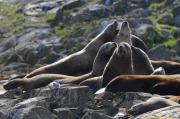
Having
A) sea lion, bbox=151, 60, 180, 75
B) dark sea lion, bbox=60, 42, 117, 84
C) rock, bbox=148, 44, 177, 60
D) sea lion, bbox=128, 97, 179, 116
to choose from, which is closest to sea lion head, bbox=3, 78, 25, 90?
dark sea lion, bbox=60, 42, 117, 84

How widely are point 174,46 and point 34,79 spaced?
34.4 m

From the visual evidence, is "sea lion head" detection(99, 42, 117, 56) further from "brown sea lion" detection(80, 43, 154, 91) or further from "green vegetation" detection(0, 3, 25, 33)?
"green vegetation" detection(0, 3, 25, 33)

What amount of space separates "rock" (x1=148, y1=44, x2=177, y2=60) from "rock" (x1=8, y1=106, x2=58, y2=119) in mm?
32492

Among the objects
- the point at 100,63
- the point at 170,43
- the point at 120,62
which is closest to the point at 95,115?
the point at 120,62

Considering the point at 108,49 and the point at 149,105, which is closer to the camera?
the point at 149,105

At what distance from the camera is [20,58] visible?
6316cm

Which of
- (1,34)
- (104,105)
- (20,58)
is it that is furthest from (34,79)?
(1,34)

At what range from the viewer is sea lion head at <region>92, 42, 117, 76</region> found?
24125 millimetres

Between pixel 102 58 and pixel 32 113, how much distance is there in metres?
8.11

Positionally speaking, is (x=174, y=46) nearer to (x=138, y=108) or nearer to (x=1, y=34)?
(x=1, y=34)

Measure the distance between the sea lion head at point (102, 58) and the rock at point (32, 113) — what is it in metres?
7.19

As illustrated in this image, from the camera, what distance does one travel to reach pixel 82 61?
88.7 feet

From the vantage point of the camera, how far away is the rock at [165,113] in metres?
15.3

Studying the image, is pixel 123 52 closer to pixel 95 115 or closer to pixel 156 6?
pixel 95 115
